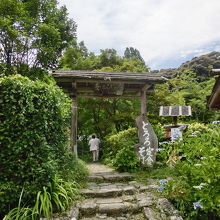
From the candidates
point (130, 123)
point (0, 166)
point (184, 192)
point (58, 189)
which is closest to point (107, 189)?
point (58, 189)

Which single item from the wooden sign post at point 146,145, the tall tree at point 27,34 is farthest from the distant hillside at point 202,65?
the wooden sign post at point 146,145

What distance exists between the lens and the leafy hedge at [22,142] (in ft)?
11.7

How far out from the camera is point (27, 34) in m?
12.5

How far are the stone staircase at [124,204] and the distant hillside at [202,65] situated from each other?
20104 millimetres

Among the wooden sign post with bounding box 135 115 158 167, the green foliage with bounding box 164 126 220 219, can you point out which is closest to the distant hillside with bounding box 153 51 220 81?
the wooden sign post with bounding box 135 115 158 167

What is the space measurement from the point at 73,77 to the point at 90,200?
3931 mm

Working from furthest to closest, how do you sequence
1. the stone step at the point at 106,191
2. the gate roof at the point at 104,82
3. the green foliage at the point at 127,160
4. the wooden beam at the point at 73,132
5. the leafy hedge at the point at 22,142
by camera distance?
1. the wooden beam at the point at 73,132
2. the gate roof at the point at 104,82
3. the green foliage at the point at 127,160
4. the stone step at the point at 106,191
5. the leafy hedge at the point at 22,142

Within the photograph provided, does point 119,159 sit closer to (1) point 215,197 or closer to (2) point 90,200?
(2) point 90,200

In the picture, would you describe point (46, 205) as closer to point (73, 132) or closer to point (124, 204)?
point (124, 204)

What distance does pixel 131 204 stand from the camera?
4164mm

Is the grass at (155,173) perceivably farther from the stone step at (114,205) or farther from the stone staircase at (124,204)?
the stone step at (114,205)

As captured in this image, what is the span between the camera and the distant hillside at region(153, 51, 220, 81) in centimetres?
2331

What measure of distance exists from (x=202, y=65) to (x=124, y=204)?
2406 cm

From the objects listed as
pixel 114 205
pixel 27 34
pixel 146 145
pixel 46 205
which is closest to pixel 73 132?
pixel 146 145
